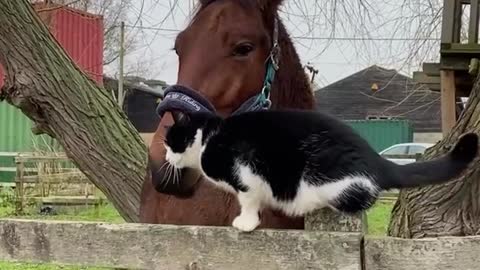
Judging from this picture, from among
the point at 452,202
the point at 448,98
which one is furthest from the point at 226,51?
the point at 448,98

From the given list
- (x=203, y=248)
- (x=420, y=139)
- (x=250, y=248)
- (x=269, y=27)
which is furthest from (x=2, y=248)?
(x=420, y=139)

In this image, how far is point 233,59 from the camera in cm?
216

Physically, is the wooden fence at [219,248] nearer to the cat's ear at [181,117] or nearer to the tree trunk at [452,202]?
the cat's ear at [181,117]

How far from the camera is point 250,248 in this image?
1.68 metres

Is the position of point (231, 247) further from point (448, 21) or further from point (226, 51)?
point (448, 21)

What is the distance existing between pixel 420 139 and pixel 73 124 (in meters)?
25.6

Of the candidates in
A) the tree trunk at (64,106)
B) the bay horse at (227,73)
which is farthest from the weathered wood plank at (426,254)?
the tree trunk at (64,106)

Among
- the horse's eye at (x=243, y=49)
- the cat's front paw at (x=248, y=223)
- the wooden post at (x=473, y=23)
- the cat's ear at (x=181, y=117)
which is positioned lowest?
the cat's front paw at (x=248, y=223)

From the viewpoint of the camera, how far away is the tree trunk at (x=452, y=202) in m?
2.58

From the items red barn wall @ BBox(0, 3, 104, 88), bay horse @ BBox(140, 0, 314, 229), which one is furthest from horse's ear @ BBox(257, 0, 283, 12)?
red barn wall @ BBox(0, 3, 104, 88)

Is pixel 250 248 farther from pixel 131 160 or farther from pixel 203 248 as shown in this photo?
pixel 131 160

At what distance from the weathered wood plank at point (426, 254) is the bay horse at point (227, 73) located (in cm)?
43

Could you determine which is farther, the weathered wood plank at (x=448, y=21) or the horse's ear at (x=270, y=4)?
the weathered wood plank at (x=448, y=21)

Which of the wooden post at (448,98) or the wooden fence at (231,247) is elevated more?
the wooden post at (448,98)
